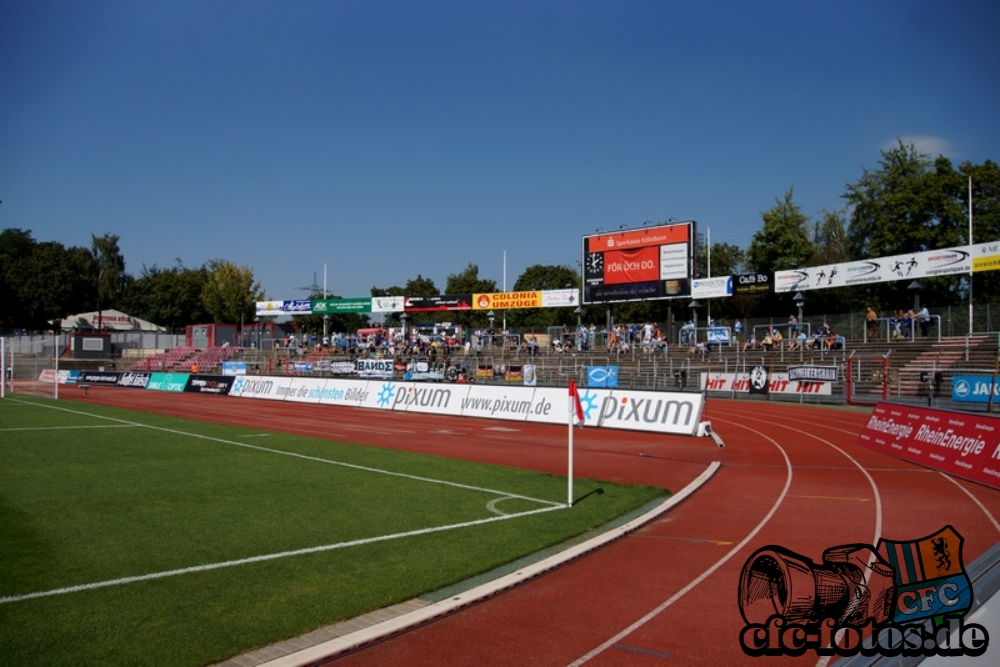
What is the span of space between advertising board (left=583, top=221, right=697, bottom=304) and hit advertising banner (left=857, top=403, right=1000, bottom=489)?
21860 millimetres

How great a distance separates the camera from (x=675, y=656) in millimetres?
6051

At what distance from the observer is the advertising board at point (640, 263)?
1652 inches

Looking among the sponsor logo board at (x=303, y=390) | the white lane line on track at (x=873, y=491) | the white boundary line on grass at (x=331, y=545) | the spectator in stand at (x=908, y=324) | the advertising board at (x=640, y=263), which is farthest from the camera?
the advertising board at (x=640, y=263)

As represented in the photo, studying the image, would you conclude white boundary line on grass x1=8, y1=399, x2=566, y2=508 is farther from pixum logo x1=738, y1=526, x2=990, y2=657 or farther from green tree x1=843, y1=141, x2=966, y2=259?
green tree x1=843, y1=141, x2=966, y2=259

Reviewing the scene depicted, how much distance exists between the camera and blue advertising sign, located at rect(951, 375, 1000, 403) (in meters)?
27.0

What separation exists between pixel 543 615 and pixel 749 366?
3575 cm

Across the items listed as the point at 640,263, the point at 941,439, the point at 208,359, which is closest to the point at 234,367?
the point at 208,359

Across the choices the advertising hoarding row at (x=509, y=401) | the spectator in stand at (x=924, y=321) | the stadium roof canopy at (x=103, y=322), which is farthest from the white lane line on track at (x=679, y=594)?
the stadium roof canopy at (x=103, y=322)

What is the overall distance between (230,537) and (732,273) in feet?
225

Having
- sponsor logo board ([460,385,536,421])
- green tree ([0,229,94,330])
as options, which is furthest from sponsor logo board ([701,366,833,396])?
green tree ([0,229,94,330])

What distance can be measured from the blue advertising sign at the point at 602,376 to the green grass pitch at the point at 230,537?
84.3ft

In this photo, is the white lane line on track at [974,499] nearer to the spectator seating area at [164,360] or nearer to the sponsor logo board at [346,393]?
the sponsor logo board at [346,393]

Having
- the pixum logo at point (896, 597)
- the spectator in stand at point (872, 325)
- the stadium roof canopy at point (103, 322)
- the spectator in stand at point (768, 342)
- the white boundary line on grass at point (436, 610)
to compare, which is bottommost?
the white boundary line on grass at point (436, 610)

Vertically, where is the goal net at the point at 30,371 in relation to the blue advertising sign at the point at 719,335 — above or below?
below
